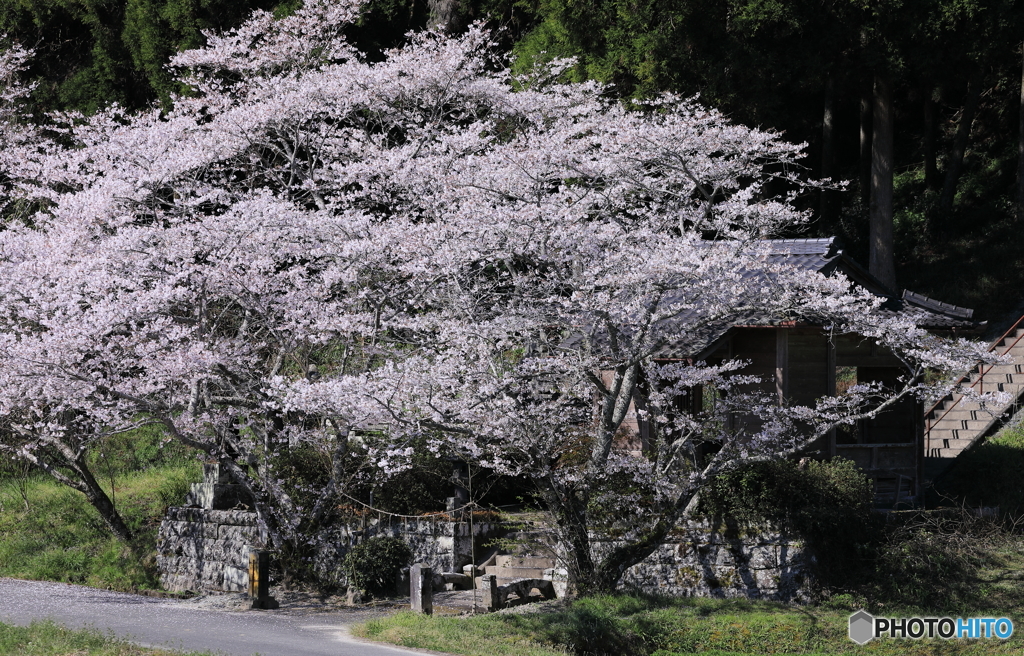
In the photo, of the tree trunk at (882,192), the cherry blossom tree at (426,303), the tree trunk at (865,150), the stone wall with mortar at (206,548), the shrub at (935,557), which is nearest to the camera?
the cherry blossom tree at (426,303)

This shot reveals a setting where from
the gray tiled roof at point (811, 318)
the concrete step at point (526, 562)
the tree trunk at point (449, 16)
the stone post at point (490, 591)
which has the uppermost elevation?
the tree trunk at point (449, 16)

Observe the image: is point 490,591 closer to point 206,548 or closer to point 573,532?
point 573,532

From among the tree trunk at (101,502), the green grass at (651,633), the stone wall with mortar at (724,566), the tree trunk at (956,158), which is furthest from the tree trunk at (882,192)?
the tree trunk at (101,502)

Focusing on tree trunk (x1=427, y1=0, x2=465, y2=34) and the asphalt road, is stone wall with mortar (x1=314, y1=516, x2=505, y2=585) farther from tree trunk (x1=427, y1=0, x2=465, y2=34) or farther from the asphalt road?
tree trunk (x1=427, y1=0, x2=465, y2=34)

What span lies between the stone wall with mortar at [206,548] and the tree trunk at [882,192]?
1438 centimetres

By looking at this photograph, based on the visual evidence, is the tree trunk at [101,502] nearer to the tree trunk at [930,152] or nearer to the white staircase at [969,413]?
the white staircase at [969,413]

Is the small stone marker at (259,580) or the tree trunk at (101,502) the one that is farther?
the tree trunk at (101,502)

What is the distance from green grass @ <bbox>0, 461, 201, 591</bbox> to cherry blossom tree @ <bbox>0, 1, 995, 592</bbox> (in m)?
1.53

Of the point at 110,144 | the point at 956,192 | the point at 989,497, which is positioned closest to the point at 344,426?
the point at 110,144

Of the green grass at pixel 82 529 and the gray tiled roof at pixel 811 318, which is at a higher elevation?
the gray tiled roof at pixel 811 318

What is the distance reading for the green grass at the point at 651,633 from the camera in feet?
31.9

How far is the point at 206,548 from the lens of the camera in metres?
14.1

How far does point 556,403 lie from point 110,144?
29.5 ft

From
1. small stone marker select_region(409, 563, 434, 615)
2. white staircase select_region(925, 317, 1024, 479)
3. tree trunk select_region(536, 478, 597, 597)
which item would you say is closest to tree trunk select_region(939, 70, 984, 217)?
white staircase select_region(925, 317, 1024, 479)
